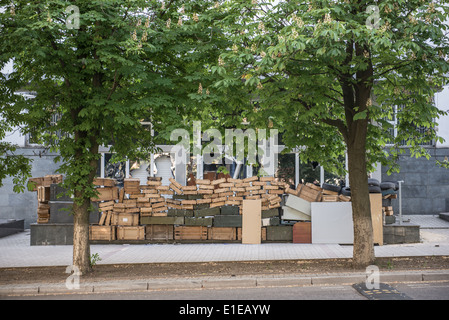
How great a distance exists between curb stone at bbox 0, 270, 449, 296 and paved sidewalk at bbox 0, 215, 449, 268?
244 cm

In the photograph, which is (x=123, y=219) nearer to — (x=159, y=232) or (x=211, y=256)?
(x=159, y=232)

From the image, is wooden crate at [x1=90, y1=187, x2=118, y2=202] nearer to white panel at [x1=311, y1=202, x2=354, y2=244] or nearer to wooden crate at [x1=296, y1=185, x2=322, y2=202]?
wooden crate at [x1=296, y1=185, x2=322, y2=202]

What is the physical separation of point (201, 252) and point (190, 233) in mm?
1820

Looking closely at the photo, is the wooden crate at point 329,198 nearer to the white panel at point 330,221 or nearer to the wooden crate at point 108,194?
the white panel at point 330,221

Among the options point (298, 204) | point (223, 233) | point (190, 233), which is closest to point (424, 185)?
point (298, 204)

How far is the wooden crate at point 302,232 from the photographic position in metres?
14.9

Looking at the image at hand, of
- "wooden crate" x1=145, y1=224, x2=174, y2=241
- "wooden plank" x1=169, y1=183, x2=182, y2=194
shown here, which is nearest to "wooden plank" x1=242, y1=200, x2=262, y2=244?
"wooden plank" x1=169, y1=183, x2=182, y2=194

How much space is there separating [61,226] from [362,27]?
37.7 feet

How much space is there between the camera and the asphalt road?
334 inches

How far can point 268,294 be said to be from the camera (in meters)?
8.88

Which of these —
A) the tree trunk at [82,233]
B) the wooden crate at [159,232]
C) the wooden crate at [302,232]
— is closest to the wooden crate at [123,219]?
the wooden crate at [159,232]

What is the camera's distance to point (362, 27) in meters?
8.21

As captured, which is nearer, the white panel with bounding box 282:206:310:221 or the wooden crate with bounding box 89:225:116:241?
the white panel with bounding box 282:206:310:221
